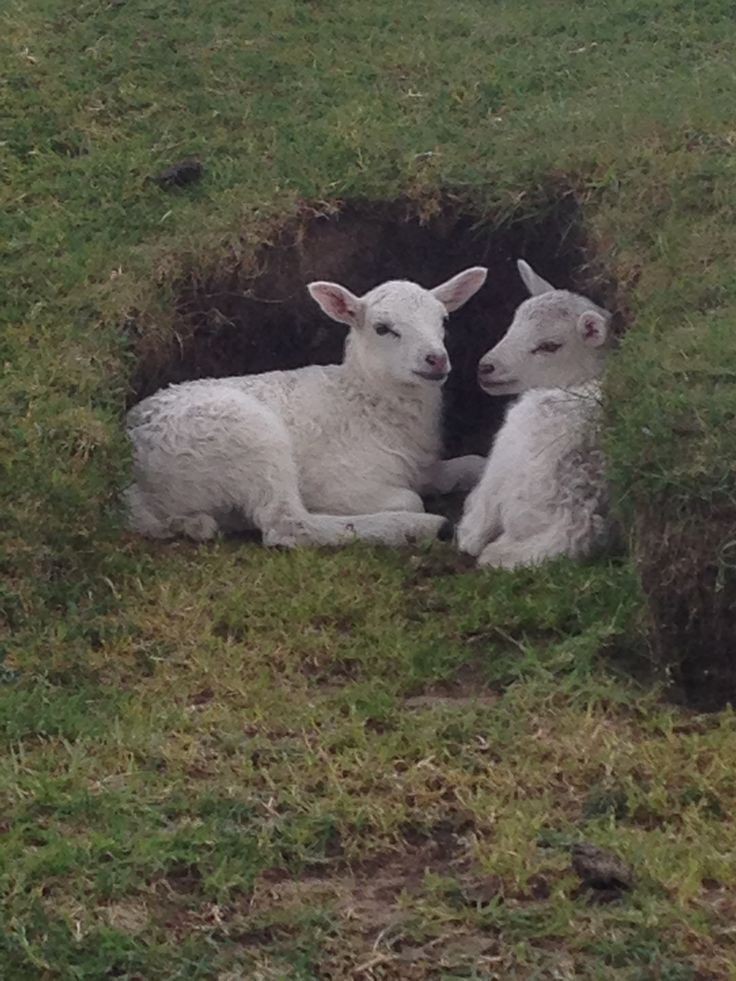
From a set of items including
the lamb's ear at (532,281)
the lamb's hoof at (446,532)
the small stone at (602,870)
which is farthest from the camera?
the lamb's ear at (532,281)

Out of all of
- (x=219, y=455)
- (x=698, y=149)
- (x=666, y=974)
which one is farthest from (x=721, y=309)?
(x=666, y=974)

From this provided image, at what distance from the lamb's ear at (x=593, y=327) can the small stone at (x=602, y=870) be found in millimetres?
3817

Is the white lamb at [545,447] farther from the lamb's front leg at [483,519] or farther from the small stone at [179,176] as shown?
the small stone at [179,176]

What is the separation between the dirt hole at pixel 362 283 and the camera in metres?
8.78

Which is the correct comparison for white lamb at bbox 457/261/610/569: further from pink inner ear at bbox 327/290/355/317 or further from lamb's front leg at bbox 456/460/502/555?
pink inner ear at bbox 327/290/355/317

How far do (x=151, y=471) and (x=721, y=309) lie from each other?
9.20ft

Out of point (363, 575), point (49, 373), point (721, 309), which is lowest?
point (363, 575)

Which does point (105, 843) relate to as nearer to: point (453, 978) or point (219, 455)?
point (453, 978)

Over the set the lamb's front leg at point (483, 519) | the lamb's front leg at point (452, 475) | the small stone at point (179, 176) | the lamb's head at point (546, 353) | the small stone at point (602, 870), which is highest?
the small stone at point (179, 176)

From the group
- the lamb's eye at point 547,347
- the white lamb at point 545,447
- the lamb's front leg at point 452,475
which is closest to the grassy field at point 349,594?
the white lamb at point 545,447

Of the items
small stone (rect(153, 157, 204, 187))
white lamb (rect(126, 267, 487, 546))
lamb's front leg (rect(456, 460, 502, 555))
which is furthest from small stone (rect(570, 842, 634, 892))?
small stone (rect(153, 157, 204, 187))

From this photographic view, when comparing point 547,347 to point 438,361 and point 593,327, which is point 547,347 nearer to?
point 593,327

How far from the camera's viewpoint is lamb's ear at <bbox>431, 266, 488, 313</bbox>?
27.9 ft

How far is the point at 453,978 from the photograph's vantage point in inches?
164
